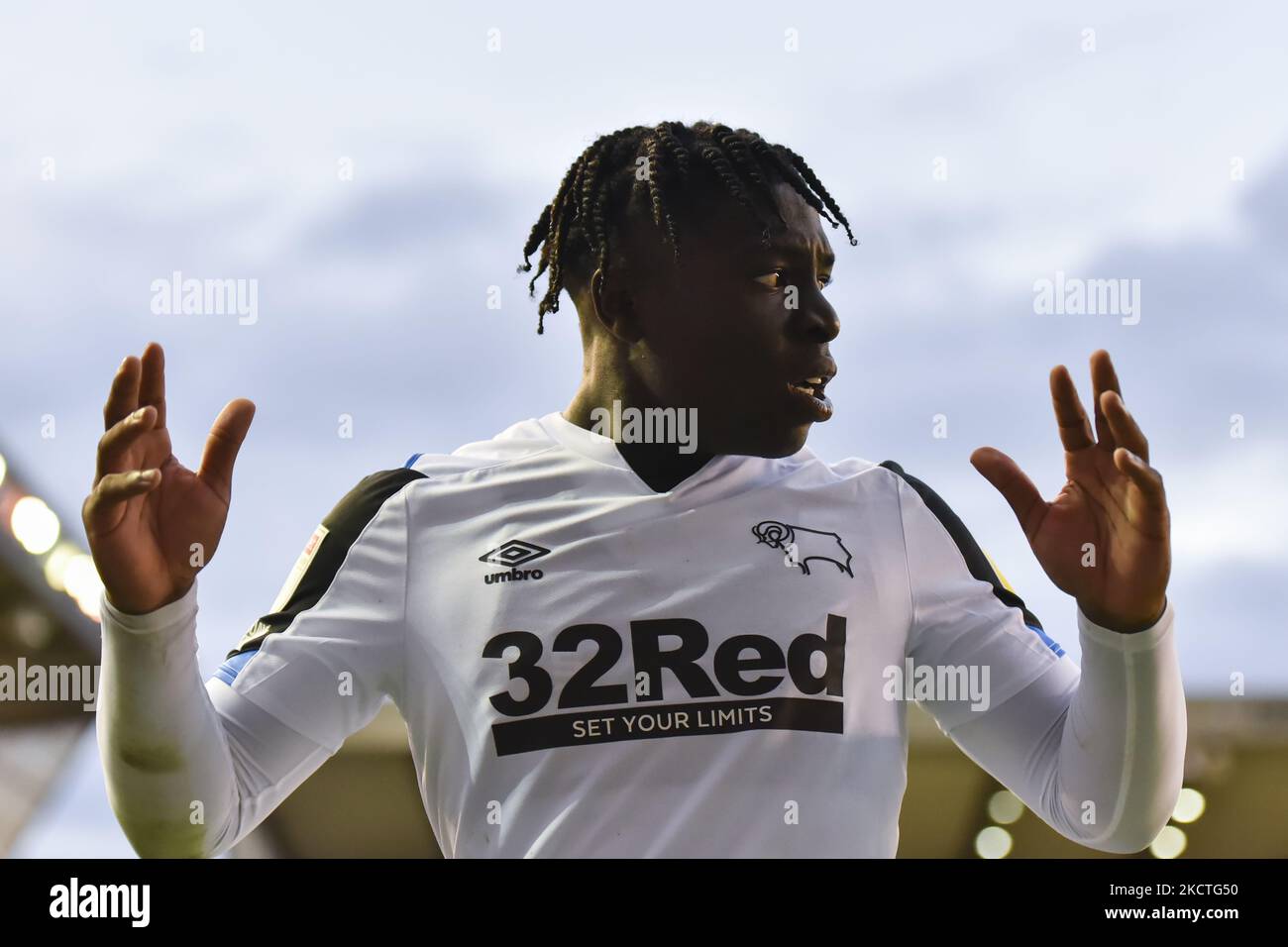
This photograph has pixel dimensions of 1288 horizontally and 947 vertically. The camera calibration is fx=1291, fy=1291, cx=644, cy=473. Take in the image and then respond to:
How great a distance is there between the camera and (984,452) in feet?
8.55

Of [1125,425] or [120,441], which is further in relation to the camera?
[1125,425]

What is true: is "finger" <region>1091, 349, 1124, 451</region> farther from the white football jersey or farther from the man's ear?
the man's ear

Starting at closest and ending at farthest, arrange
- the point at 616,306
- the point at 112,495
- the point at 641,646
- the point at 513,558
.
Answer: the point at 112,495 → the point at 641,646 → the point at 513,558 → the point at 616,306

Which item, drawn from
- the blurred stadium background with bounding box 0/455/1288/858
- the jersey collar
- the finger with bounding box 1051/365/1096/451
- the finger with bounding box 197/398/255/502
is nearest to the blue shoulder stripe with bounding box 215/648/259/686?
the finger with bounding box 197/398/255/502

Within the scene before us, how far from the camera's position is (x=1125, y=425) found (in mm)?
2422

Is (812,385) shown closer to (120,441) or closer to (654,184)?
(654,184)

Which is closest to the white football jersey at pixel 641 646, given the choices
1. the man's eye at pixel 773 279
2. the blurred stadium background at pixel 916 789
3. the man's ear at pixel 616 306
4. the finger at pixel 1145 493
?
the man's ear at pixel 616 306

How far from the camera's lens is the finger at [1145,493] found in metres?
2.30

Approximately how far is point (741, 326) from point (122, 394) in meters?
1.35

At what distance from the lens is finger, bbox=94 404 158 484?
227cm

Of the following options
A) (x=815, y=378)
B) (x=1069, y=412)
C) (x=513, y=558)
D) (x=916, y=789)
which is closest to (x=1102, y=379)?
(x=1069, y=412)

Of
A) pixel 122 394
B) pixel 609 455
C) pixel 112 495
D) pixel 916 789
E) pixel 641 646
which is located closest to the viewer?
pixel 112 495
